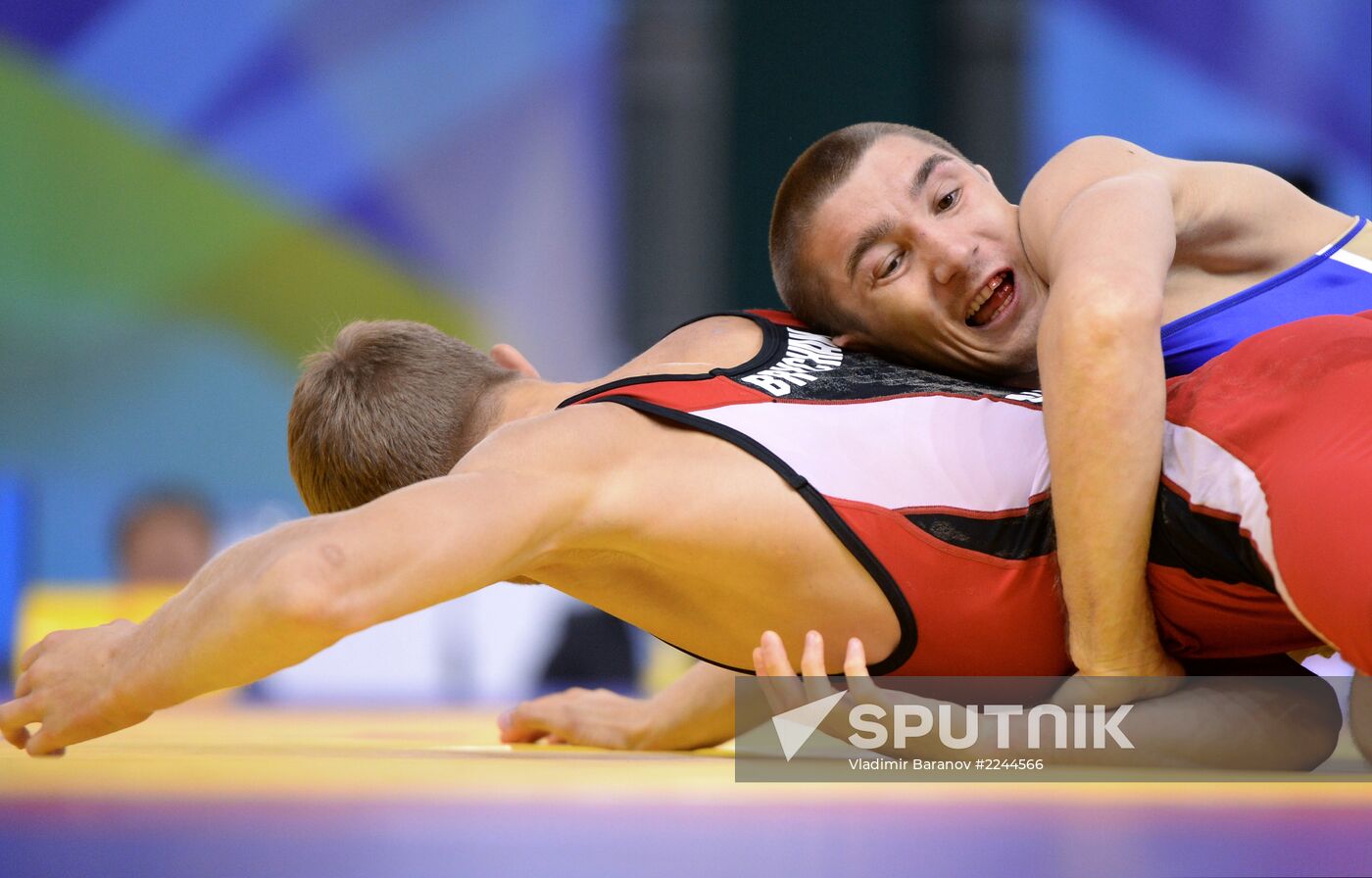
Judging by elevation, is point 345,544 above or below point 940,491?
below

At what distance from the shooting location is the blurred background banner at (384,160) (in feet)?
17.6

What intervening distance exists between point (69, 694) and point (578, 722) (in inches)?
29.6

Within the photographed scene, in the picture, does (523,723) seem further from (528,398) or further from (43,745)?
(43,745)

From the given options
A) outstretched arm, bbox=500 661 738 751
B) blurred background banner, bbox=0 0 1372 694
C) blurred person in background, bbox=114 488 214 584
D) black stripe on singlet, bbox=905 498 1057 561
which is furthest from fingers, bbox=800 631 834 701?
blurred background banner, bbox=0 0 1372 694

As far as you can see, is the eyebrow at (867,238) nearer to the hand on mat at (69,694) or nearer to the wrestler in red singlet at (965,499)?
the wrestler in red singlet at (965,499)

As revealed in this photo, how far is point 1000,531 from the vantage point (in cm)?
145

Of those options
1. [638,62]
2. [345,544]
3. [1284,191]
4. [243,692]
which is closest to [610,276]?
[638,62]

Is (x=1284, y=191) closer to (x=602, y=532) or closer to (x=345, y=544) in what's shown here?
(x=602, y=532)

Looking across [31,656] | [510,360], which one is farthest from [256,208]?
[31,656]

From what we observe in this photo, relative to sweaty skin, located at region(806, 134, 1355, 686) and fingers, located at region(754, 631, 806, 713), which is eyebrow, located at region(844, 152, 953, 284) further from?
fingers, located at region(754, 631, 806, 713)

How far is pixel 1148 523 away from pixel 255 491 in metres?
4.48

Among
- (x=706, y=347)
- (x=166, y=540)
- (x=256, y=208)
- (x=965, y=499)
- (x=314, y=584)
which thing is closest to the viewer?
(x=314, y=584)

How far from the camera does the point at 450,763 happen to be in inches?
51.6

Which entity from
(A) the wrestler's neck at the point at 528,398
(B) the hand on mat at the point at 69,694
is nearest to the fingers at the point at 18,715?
(B) the hand on mat at the point at 69,694
